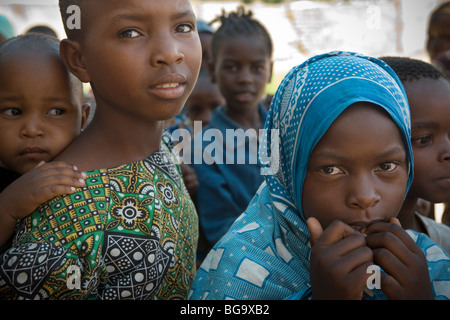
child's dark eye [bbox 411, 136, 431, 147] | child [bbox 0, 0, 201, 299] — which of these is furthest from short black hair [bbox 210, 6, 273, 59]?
child [bbox 0, 0, 201, 299]

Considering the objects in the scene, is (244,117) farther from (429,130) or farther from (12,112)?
(12,112)

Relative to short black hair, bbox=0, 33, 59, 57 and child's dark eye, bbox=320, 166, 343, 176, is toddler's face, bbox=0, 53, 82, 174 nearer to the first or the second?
short black hair, bbox=0, 33, 59, 57

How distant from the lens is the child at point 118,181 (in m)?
1.59

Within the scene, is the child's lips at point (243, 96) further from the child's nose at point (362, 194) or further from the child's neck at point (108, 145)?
the child's nose at point (362, 194)

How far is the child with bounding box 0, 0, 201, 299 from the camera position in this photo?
159 cm

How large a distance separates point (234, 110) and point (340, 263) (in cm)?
288

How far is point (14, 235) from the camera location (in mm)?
1747

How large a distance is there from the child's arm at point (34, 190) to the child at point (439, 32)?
4.75 m

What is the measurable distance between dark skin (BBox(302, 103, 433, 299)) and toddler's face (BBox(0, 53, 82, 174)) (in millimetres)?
1063

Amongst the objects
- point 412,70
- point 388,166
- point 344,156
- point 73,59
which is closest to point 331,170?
point 344,156

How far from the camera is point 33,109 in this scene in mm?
1930

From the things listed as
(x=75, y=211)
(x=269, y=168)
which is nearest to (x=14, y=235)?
(x=75, y=211)
